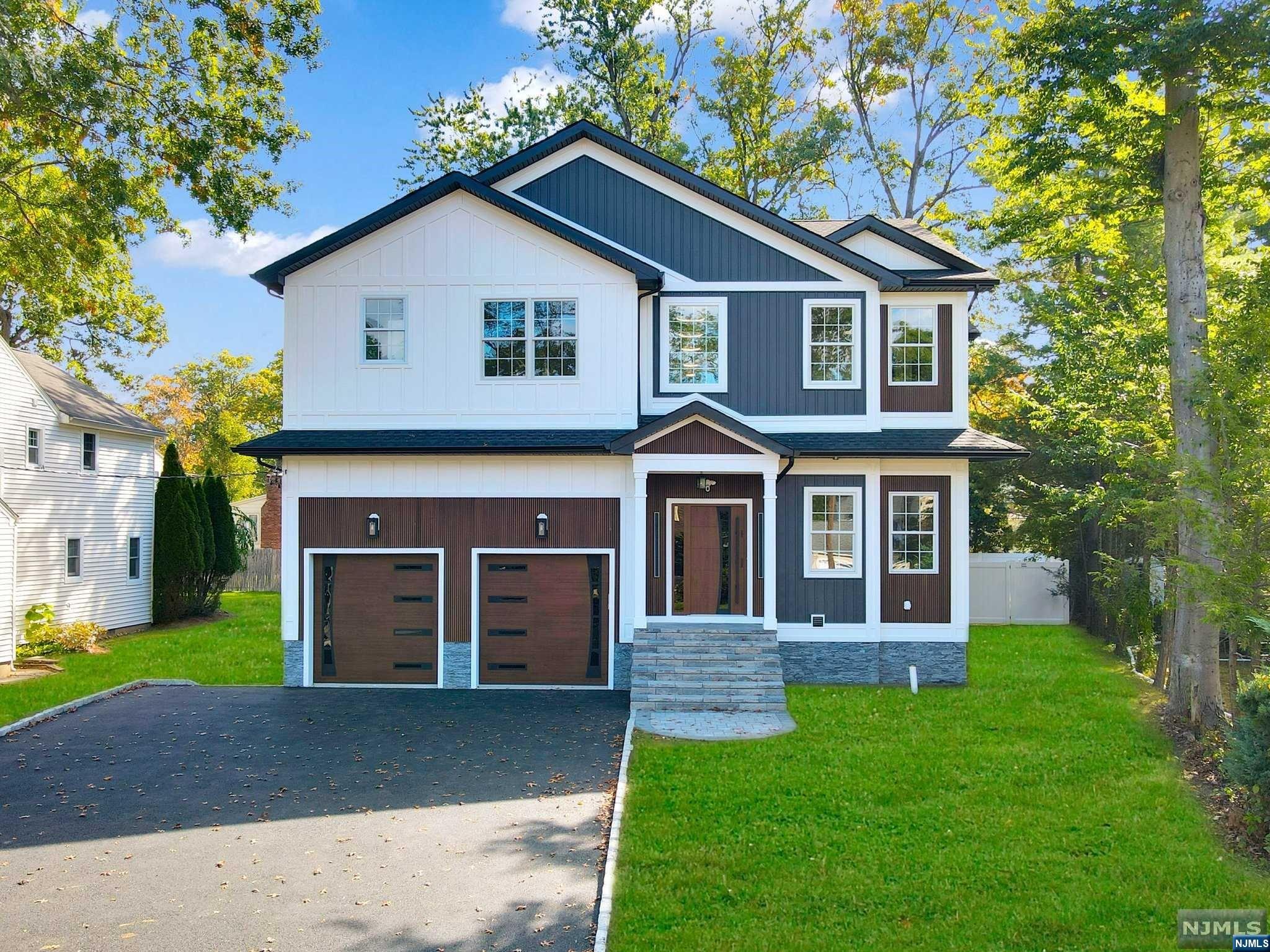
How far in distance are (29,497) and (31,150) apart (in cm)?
855

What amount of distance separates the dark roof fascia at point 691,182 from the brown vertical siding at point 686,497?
13.0 ft

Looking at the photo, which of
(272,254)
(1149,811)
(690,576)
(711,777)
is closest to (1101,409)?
(690,576)

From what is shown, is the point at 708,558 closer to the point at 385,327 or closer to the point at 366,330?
the point at 385,327

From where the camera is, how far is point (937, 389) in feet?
48.6

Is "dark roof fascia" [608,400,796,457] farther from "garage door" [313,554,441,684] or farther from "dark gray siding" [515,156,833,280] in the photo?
"garage door" [313,554,441,684]

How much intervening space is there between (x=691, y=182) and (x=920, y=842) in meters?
11.2

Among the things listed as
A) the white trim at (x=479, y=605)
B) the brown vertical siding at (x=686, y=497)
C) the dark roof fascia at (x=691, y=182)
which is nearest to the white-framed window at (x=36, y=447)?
the white trim at (x=479, y=605)

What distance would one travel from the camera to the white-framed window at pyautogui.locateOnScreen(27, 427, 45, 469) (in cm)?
1989

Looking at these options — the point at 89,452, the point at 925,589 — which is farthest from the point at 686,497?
the point at 89,452

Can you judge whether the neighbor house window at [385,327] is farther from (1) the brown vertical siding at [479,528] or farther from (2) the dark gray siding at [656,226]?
(2) the dark gray siding at [656,226]

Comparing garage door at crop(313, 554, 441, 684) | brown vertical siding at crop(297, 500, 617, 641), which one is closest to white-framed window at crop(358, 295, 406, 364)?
brown vertical siding at crop(297, 500, 617, 641)

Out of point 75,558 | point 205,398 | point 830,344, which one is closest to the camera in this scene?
point 830,344

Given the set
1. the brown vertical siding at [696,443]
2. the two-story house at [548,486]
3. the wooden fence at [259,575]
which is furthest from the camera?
the wooden fence at [259,575]

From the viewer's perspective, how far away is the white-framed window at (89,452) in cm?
2170
